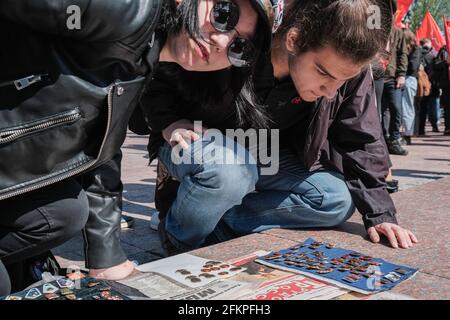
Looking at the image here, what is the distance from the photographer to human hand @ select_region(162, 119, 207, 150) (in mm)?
1994

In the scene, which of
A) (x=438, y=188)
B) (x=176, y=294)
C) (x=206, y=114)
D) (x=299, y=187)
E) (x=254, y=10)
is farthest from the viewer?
(x=438, y=188)

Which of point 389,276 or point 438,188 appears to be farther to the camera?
point 438,188

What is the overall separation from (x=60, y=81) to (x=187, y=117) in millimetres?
922

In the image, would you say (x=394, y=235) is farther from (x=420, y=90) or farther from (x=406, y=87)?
(x=420, y=90)

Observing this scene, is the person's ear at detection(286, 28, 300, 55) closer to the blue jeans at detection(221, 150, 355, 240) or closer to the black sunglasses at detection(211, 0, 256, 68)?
the black sunglasses at detection(211, 0, 256, 68)

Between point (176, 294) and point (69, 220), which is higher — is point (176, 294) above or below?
below

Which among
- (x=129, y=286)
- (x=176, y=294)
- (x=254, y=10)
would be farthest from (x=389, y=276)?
(x=254, y=10)

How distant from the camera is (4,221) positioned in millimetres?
1496

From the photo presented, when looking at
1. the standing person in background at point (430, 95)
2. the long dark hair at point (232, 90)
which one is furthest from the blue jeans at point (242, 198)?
the standing person in background at point (430, 95)

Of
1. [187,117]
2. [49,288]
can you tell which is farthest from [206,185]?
[49,288]
